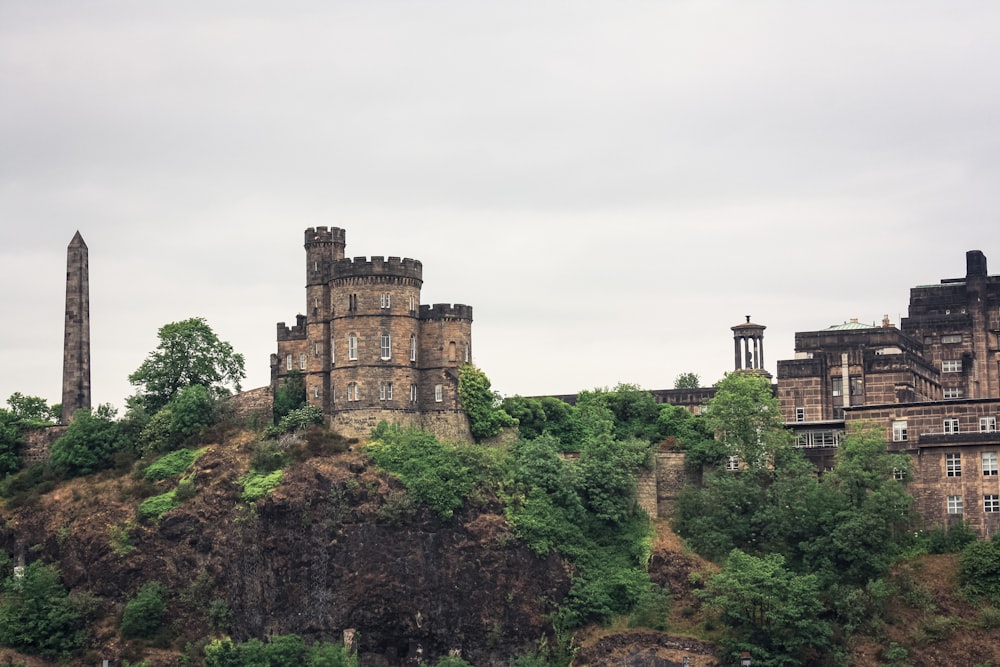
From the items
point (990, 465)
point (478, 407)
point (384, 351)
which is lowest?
point (990, 465)

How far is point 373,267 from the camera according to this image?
12269 centimetres

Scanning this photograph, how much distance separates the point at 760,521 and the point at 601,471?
10.3 m

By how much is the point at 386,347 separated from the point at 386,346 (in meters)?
0.06

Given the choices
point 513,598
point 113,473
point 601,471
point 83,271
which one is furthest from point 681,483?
point 83,271

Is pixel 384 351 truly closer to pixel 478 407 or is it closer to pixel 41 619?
pixel 478 407

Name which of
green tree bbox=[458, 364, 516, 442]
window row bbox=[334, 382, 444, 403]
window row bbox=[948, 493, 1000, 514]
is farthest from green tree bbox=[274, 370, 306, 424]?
window row bbox=[948, 493, 1000, 514]

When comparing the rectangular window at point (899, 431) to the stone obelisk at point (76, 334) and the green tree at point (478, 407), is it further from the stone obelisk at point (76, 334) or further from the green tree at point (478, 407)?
the stone obelisk at point (76, 334)

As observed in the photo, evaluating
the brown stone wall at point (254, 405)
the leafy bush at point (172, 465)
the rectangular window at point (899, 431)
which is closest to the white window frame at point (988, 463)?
the rectangular window at point (899, 431)

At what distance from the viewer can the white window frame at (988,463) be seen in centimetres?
11125

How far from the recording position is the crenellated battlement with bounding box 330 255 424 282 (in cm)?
12269

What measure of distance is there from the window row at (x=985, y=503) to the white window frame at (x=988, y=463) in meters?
1.25

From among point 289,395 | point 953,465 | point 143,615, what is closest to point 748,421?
point 953,465

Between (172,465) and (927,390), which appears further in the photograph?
(927,390)

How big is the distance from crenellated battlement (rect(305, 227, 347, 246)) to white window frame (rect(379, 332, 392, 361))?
8.92 metres
